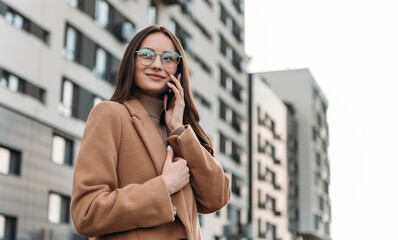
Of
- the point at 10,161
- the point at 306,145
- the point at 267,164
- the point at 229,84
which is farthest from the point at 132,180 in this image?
the point at 306,145

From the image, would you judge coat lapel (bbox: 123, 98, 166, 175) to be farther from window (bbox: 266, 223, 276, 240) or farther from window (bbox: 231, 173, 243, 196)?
window (bbox: 266, 223, 276, 240)

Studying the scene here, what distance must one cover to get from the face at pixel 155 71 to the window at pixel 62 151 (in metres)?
19.0

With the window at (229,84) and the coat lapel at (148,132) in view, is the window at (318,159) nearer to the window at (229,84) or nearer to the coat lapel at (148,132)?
the window at (229,84)

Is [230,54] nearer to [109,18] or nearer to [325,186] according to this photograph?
[109,18]

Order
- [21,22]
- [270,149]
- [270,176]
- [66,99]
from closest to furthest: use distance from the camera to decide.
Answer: [21,22] < [66,99] < [270,176] < [270,149]

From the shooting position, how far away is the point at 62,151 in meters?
21.7

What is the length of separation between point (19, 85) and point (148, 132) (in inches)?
702

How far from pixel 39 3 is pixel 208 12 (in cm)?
→ 1929

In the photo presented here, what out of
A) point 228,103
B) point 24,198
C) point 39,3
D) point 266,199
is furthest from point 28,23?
point 266,199

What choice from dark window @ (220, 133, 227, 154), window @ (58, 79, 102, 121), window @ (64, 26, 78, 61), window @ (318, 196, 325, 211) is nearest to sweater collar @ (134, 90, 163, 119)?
window @ (58, 79, 102, 121)

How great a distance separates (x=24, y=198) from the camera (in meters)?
19.5

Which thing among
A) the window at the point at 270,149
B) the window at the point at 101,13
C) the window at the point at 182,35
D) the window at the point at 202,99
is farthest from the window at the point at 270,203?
the window at the point at 101,13

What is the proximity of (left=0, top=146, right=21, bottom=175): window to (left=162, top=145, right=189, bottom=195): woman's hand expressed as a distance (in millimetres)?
17380

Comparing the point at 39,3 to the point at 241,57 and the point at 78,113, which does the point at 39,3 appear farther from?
the point at 241,57
